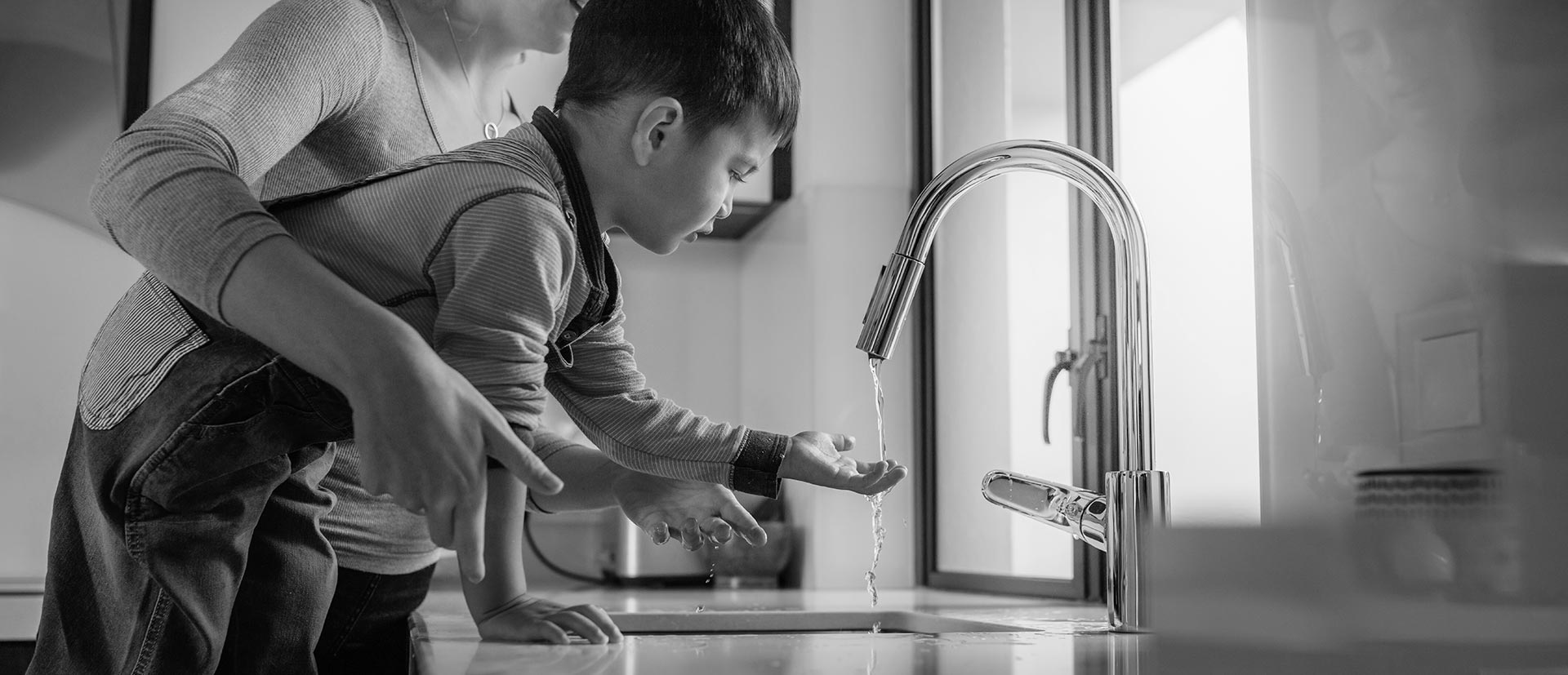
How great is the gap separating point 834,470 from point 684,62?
28 centimetres

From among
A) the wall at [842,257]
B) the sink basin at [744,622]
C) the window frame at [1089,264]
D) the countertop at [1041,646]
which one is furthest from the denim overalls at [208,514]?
the wall at [842,257]

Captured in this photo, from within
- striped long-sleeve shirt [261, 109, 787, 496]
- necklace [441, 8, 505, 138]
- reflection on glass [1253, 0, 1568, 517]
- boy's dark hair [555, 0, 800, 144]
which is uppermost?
necklace [441, 8, 505, 138]

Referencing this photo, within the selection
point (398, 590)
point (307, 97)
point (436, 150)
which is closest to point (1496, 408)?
point (307, 97)

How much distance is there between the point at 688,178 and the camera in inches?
30.0

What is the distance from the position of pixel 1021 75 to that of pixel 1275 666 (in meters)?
1.50

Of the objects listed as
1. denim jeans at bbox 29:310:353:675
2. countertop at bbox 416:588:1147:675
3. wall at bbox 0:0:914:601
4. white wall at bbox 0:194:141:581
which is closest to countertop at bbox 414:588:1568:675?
countertop at bbox 416:588:1147:675

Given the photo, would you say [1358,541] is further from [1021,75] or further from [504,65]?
[1021,75]

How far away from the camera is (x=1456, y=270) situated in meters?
0.18

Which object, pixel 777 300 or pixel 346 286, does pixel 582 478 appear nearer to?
pixel 346 286

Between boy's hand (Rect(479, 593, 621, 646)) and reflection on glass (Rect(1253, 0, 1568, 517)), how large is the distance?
52cm

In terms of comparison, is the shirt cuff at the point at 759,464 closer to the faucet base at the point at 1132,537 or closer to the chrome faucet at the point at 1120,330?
the chrome faucet at the point at 1120,330

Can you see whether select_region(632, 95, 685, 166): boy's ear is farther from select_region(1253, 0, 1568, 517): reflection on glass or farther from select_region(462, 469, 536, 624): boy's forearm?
select_region(1253, 0, 1568, 517): reflection on glass

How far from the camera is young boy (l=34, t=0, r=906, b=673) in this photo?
587mm

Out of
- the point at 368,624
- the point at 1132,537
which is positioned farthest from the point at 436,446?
the point at 368,624
